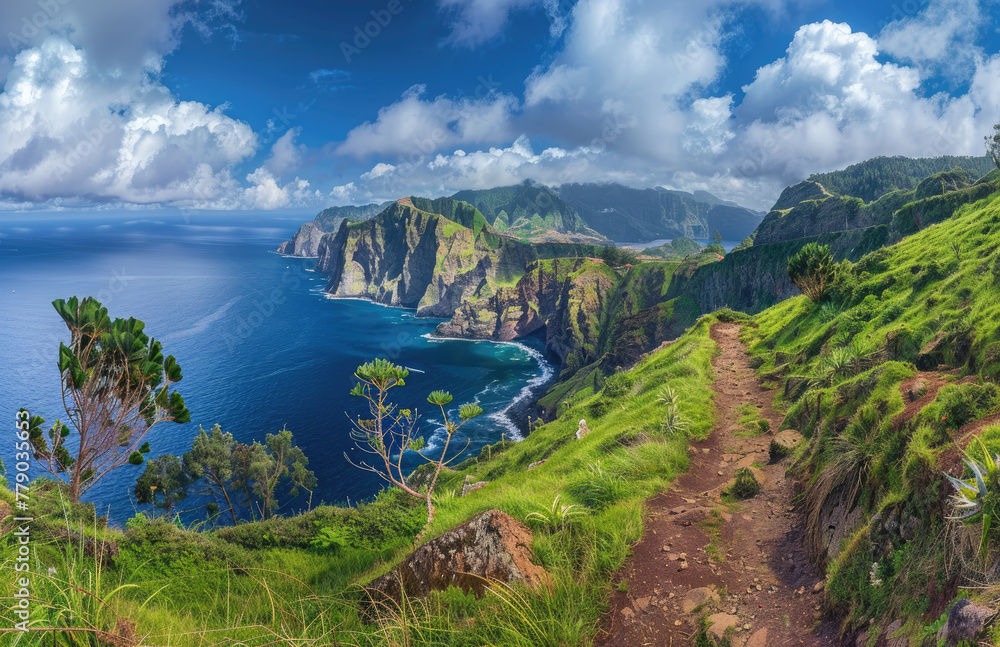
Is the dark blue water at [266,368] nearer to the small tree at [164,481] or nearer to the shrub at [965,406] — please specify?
the small tree at [164,481]

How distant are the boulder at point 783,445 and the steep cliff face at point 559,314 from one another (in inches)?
5134

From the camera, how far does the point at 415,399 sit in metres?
106

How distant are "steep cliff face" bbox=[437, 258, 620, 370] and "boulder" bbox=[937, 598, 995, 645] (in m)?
138

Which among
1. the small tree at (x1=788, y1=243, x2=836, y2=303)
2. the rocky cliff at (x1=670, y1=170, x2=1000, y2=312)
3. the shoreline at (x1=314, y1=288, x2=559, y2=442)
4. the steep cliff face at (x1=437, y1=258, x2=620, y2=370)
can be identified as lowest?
the shoreline at (x1=314, y1=288, x2=559, y2=442)

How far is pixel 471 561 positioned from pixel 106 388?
1577cm

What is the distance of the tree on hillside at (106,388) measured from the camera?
14.3 m

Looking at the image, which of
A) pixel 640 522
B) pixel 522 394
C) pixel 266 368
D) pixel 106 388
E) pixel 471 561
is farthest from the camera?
pixel 522 394

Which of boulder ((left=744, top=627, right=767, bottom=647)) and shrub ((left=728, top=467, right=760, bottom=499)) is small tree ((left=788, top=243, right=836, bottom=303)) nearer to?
shrub ((left=728, top=467, right=760, bottom=499))

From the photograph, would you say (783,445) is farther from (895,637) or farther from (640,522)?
(895,637)

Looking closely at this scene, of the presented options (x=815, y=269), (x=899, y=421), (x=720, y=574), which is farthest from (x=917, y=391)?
(x=815, y=269)

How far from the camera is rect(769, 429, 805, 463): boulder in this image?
10.1 m

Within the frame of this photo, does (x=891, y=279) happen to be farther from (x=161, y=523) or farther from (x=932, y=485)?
(x=161, y=523)

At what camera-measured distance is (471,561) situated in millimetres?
5957

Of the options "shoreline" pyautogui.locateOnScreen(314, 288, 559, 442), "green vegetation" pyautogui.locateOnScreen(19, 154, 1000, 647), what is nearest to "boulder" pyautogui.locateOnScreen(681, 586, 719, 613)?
"green vegetation" pyautogui.locateOnScreen(19, 154, 1000, 647)
